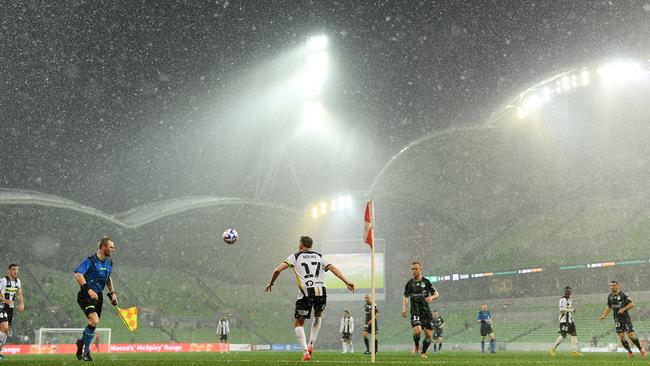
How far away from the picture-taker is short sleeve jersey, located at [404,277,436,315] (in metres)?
20.0

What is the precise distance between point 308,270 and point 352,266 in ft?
174

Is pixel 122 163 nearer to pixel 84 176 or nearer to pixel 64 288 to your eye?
pixel 84 176

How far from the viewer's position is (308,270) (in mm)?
15219

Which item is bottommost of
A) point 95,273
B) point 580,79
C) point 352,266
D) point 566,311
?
point 566,311

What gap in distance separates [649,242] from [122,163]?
46.3 m

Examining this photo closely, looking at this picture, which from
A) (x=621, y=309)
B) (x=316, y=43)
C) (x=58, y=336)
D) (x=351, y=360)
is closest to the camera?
(x=351, y=360)

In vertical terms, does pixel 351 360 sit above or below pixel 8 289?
below

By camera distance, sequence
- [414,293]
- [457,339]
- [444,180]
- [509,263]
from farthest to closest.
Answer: [444,180] → [509,263] → [457,339] → [414,293]

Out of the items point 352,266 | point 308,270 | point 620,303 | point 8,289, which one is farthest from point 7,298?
point 352,266

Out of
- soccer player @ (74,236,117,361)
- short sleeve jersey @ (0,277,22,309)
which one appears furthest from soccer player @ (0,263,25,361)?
soccer player @ (74,236,117,361)

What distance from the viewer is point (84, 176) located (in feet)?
225

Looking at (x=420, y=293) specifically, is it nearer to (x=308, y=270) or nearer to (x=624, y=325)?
(x=308, y=270)

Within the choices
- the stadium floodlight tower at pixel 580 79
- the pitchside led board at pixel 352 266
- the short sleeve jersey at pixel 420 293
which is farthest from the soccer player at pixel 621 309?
the pitchside led board at pixel 352 266

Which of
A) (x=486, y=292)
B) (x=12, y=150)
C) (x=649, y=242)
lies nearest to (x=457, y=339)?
(x=486, y=292)
